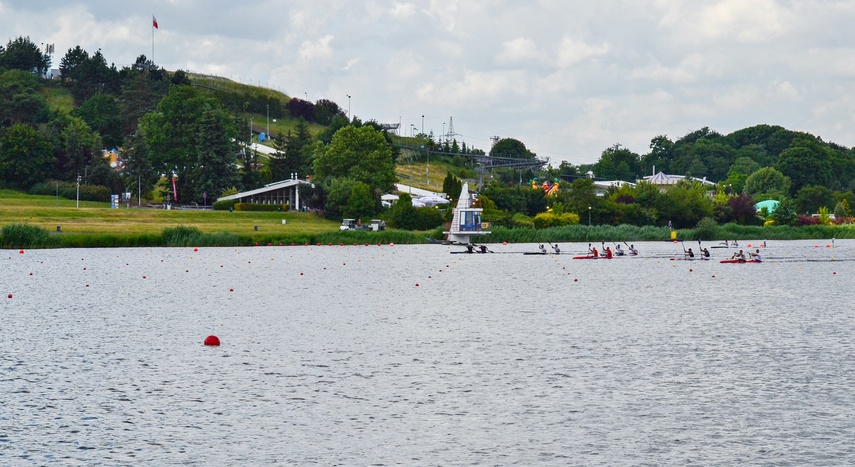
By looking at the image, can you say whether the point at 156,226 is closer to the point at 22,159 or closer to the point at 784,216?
the point at 22,159

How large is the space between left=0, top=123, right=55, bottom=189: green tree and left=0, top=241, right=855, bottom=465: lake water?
9823 centimetres

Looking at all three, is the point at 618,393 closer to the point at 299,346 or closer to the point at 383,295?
the point at 299,346

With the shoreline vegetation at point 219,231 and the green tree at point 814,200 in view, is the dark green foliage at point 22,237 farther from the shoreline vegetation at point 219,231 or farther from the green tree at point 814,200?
the green tree at point 814,200

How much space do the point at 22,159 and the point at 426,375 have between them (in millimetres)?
132789

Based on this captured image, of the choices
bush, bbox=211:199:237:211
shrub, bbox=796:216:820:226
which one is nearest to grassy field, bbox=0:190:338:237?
bush, bbox=211:199:237:211

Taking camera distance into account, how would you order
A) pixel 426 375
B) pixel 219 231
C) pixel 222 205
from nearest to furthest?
1. pixel 426 375
2. pixel 219 231
3. pixel 222 205

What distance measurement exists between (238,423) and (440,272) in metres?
47.5

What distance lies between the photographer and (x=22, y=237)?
8919 cm

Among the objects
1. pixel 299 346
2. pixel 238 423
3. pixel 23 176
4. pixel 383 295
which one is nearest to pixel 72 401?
pixel 238 423

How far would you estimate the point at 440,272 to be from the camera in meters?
68.6

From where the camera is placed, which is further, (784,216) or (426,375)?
(784,216)

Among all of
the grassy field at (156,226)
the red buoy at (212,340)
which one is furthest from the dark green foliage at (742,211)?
the red buoy at (212,340)

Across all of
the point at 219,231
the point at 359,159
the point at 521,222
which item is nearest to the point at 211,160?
the point at 359,159

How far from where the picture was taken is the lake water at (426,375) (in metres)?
19.5
